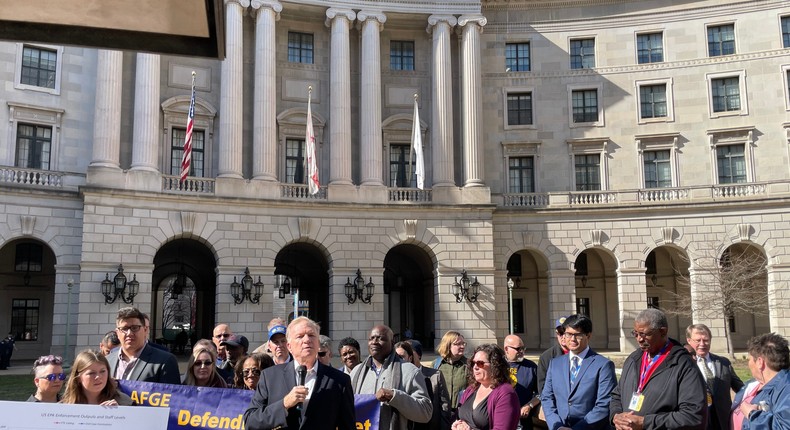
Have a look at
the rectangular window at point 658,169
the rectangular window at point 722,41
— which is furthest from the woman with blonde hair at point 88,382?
the rectangular window at point 722,41

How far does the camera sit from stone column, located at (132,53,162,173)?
104 ft

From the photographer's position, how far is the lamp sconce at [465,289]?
112ft

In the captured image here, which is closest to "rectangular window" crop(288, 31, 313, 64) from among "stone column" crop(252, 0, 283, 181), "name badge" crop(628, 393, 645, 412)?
"stone column" crop(252, 0, 283, 181)

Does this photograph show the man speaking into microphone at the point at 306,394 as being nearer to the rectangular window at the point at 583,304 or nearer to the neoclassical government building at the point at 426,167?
the neoclassical government building at the point at 426,167

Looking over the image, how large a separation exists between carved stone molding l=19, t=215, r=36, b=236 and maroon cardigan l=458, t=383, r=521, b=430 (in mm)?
28620

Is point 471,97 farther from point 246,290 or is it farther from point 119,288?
point 119,288

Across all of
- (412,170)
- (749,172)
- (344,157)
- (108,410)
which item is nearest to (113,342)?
(108,410)

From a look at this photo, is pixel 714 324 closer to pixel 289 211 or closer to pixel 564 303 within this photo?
pixel 564 303

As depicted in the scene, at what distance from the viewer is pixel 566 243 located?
119ft

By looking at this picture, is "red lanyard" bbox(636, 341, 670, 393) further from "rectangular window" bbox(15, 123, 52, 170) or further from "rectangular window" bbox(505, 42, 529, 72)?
"rectangular window" bbox(505, 42, 529, 72)

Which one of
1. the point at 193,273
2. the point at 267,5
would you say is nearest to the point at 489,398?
the point at 267,5

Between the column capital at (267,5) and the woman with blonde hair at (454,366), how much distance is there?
92.5 ft

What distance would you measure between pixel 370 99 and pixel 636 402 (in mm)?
30044

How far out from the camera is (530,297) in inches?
1564
